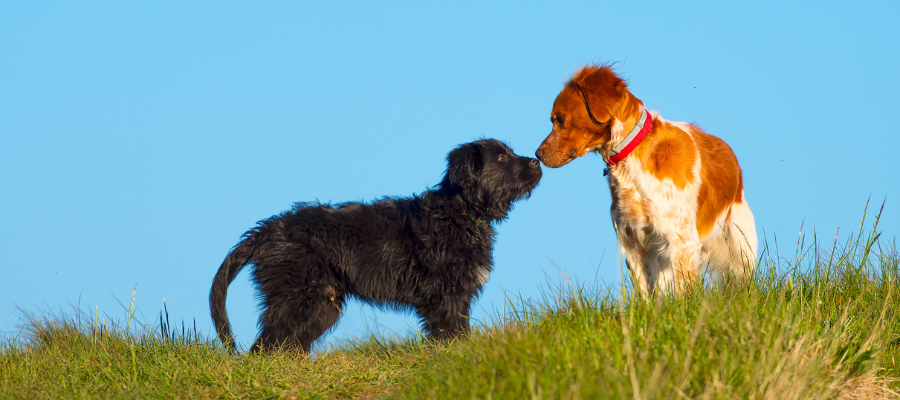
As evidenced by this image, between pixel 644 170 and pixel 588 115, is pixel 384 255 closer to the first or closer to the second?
pixel 588 115

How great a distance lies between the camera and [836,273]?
5.19 meters

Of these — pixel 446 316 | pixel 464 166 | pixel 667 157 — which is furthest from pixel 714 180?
pixel 446 316

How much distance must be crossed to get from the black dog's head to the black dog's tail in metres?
1.83

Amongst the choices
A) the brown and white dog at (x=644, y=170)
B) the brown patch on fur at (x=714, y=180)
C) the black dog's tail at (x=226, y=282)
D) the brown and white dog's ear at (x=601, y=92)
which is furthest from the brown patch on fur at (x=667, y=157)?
the black dog's tail at (x=226, y=282)

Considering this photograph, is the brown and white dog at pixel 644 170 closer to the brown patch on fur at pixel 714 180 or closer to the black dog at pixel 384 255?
the brown patch on fur at pixel 714 180

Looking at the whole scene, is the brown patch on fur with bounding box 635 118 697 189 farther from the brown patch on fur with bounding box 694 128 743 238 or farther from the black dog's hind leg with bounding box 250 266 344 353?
the black dog's hind leg with bounding box 250 266 344 353

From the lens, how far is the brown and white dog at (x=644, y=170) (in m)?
5.20

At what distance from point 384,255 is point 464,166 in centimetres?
107

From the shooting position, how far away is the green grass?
3180 millimetres

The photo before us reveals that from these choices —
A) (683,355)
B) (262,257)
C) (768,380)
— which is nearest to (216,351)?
(262,257)

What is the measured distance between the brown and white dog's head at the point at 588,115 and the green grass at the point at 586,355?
1287mm

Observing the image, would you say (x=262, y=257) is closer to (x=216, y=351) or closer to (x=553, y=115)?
(x=216, y=351)

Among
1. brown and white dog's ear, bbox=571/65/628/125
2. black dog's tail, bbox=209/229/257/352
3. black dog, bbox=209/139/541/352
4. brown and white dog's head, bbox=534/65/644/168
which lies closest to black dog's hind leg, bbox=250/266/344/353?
black dog, bbox=209/139/541/352

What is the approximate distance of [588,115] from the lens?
528 cm
